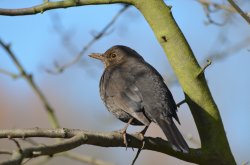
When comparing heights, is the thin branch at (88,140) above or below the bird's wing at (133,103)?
below

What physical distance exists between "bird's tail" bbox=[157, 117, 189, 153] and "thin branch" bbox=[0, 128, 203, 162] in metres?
0.07

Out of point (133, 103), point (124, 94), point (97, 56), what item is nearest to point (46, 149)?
point (133, 103)

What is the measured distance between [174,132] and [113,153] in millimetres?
3799

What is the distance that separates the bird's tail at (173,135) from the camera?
357 centimetres

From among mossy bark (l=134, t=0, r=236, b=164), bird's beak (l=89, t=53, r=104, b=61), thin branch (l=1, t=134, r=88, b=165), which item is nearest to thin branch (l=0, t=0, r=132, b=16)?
mossy bark (l=134, t=0, r=236, b=164)

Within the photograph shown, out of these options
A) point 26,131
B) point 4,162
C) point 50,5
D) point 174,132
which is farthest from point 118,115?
point 4,162

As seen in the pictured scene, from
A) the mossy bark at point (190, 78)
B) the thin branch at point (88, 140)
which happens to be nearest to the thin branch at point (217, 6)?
the mossy bark at point (190, 78)

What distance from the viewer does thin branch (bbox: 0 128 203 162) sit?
292 centimetres

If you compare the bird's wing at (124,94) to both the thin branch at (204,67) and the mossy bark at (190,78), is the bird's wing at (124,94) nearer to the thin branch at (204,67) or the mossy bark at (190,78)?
the mossy bark at (190,78)

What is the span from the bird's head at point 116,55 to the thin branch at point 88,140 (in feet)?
5.22

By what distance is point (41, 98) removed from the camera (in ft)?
16.1

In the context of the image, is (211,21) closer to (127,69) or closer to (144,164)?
(127,69)

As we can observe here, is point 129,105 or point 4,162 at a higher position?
point 129,105

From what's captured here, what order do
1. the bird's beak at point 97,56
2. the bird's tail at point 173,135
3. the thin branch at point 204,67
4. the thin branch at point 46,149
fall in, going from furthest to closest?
the bird's beak at point 97,56
the thin branch at point 204,67
the bird's tail at point 173,135
the thin branch at point 46,149
